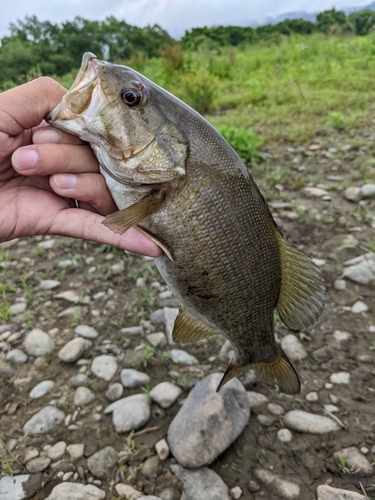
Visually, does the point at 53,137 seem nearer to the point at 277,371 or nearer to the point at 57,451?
the point at 277,371

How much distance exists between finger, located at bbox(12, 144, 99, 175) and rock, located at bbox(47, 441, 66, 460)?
147cm

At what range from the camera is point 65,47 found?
19812 millimetres

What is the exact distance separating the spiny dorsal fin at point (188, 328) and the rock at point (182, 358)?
683 millimetres

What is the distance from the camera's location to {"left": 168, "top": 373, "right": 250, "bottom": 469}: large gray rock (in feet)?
6.52

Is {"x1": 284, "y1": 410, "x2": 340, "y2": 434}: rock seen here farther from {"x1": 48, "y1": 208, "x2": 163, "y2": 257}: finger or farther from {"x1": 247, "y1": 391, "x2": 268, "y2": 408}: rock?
{"x1": 48, "y1": 208, "x2": 163, "y2": 257}: finger

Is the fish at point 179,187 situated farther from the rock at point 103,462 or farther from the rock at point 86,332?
the rock at point 86,332

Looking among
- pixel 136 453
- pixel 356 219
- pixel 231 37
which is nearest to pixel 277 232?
pixel 136 453

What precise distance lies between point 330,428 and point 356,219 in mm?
2219

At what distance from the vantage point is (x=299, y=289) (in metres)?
1.75

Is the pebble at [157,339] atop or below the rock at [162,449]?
atop

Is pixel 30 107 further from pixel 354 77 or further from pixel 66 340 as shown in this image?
pixel 354 77

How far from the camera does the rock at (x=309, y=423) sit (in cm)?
212

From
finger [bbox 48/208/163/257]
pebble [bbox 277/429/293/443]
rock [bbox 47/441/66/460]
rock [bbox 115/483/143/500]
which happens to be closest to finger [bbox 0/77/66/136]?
finger [bbox 48/208/163/257]

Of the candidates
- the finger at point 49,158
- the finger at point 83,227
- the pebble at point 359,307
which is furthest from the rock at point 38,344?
the pebble at point 359,307
